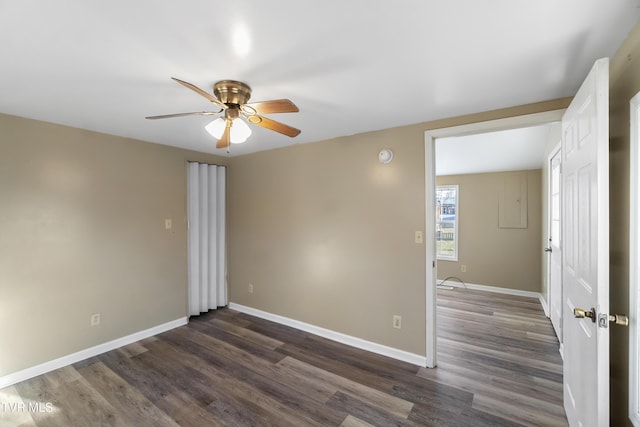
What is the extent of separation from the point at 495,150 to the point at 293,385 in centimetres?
390

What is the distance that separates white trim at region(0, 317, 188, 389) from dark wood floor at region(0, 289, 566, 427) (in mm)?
83

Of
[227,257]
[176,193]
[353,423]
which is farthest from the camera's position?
[227,257]

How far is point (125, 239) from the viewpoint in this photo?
309 centimetres

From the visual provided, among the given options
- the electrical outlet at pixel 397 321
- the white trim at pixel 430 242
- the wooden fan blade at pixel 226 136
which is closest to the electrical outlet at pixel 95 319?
the wooden fan blade at pixel 226 136

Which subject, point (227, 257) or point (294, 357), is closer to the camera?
point (294, 357)

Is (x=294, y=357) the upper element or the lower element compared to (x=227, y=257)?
lower

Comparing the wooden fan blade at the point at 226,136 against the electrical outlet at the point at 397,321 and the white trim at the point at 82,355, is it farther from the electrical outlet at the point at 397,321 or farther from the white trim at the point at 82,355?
the white trim at the point at 82,355

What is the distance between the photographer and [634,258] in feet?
4.05

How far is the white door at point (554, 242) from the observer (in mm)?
3131

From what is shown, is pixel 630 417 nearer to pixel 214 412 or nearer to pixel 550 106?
pixel 550 106

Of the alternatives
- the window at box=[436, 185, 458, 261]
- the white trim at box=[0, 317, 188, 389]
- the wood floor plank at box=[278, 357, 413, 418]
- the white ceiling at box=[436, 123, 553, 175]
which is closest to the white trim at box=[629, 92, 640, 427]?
the wood floor plank at box=[278, 357, 413, 418]

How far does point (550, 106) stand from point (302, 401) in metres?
2.94

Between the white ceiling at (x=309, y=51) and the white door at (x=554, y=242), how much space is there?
1.68 meters

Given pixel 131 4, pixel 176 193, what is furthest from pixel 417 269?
pixel 176 193
